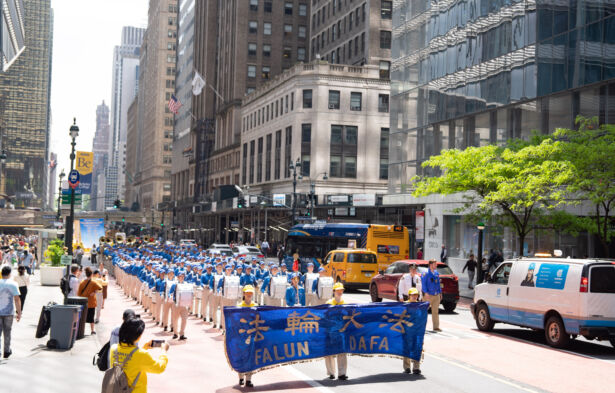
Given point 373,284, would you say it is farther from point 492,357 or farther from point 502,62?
point 502,62

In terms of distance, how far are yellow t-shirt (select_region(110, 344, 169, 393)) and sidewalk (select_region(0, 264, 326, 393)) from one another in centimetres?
16

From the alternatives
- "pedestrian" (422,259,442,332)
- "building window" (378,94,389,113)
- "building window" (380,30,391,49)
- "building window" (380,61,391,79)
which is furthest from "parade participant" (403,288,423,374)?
"building window" (380,30,391,49)

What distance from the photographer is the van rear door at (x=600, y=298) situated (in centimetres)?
1596

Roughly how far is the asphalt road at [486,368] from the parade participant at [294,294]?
2415 millimetres

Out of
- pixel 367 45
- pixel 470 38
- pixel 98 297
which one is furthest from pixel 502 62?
pixel 367 45

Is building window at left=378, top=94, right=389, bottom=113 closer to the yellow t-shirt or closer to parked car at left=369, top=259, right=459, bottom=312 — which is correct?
parked car at left=369, top=259, right=459, bottom=312

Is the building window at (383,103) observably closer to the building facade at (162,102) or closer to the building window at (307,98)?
the building window at (307,98)

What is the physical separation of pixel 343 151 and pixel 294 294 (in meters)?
58.0

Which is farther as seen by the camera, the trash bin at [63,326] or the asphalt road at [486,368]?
the trash bin at [63,326]

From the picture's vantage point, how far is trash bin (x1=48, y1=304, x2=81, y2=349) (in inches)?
618

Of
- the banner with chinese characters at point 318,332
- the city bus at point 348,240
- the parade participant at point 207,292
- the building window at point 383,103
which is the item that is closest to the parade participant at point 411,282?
the banner with chinese characters at point 318,332

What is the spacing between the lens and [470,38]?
136 feet

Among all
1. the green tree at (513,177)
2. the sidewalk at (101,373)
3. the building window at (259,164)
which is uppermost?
the building window at (259,164)

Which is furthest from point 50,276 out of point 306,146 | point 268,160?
point 268,160
